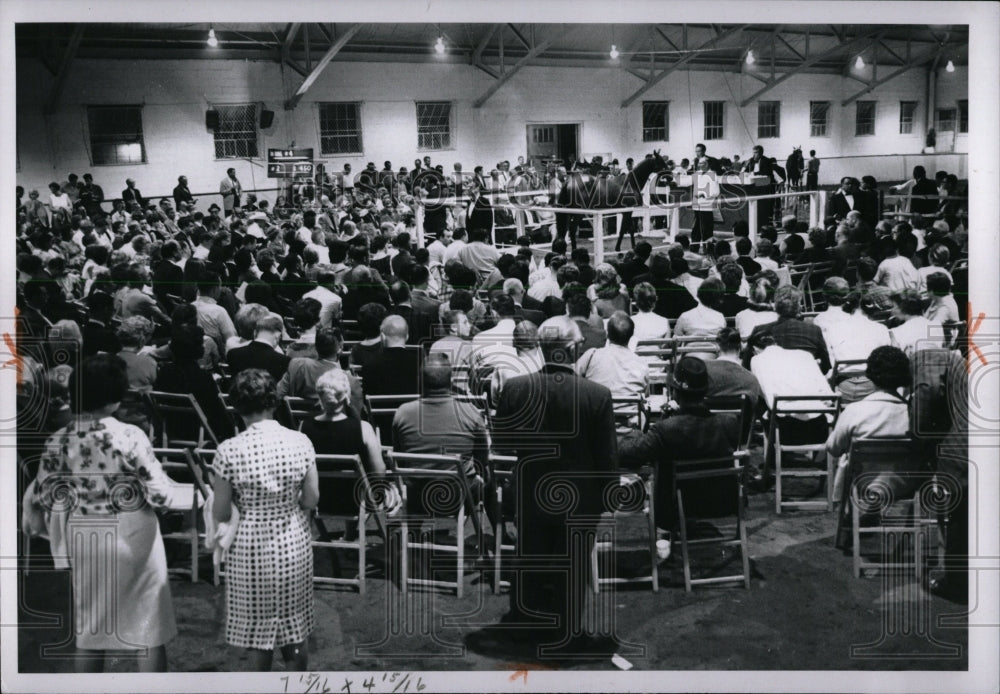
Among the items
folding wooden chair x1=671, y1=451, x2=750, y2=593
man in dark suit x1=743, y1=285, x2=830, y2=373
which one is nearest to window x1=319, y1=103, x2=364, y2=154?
man in dark suit x1=743, y1=285, x2=830, y2=373

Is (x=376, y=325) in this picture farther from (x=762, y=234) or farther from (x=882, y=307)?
(x=762, y=234)

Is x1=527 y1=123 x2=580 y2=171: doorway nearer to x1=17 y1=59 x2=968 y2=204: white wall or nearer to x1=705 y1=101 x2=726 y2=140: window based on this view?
x1=17 y1=59 x2=968 y2=204: white wall

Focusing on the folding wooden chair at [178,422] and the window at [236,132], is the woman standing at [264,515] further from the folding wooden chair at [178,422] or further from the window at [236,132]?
the window at [236,132]

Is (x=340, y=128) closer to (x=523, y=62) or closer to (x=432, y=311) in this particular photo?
(x=523, y=62)

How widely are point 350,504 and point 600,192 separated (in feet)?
28.2

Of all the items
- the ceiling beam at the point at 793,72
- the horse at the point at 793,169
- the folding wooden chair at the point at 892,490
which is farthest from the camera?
the horse at the point at 793,169

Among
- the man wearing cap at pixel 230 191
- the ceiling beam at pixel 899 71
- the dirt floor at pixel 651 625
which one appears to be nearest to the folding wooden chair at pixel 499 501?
the dirt floor at pixel 651 625

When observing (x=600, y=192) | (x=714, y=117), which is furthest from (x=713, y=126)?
(x=600, y=192)

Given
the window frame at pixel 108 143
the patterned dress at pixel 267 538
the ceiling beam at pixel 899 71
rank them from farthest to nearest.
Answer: the window frame at pixel 108 143
the ceiling beam at pixel 899 71
the patterned dress at pixel 267 538

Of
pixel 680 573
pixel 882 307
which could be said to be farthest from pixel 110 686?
pixel 882 307

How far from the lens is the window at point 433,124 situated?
20.4 m

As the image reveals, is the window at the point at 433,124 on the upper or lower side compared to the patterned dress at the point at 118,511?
upper

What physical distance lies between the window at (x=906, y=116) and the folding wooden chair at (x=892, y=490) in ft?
53.6

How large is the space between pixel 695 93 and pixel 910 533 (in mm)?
19977
